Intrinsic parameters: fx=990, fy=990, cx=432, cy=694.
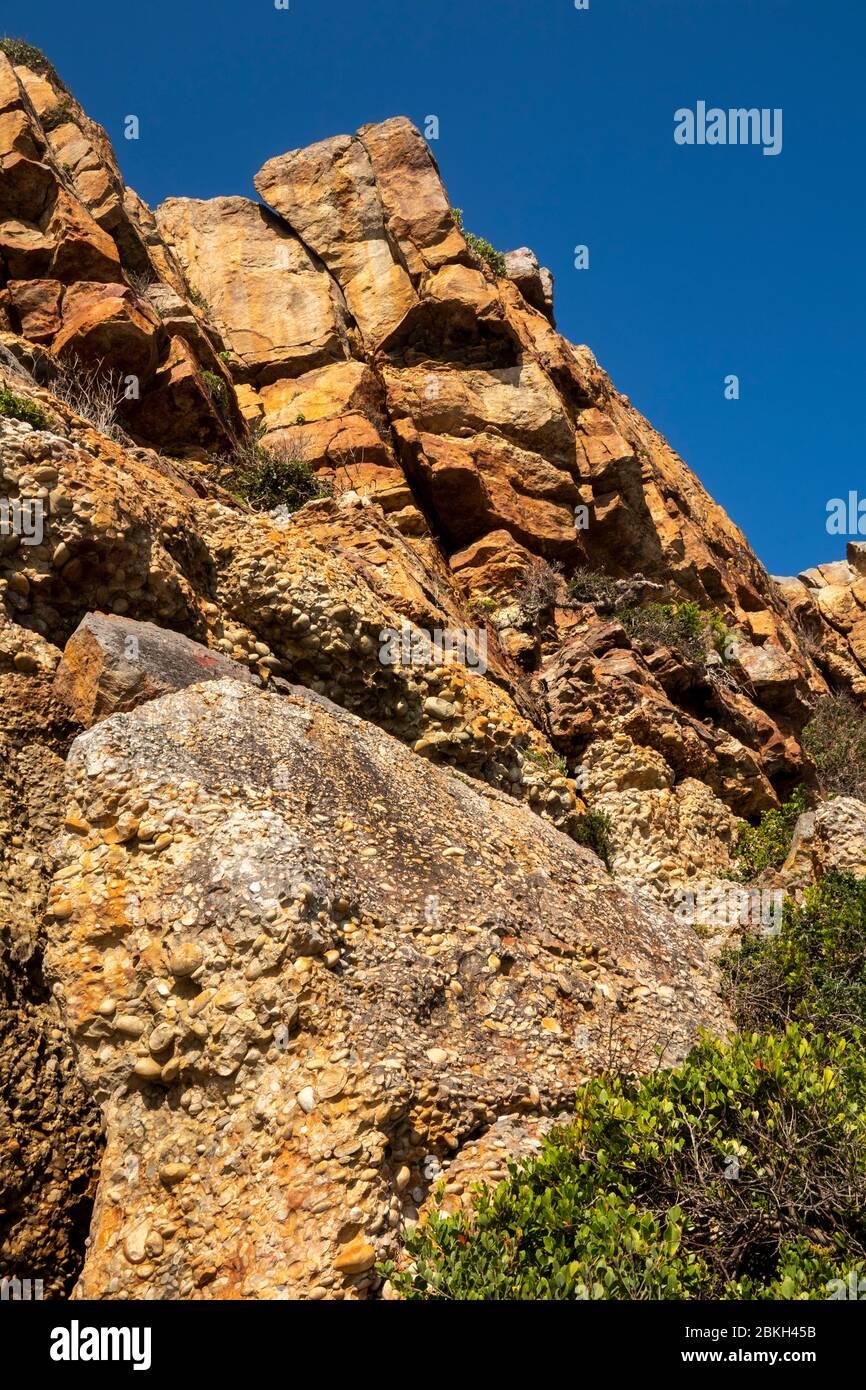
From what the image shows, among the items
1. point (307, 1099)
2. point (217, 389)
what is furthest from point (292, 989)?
point (217, 389)

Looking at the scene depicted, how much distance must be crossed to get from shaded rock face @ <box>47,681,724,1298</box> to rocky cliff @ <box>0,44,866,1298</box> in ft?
0.11

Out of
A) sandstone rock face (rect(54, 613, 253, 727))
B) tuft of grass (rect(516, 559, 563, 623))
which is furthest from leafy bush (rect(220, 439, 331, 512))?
sandstone rock face (rect(54, 613, 253, 727))

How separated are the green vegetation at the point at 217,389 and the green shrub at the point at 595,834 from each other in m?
10.7

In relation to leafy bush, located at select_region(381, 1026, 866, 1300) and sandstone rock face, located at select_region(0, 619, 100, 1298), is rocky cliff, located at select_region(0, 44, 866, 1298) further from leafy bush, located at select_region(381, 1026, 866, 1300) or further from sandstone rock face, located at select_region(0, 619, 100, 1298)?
leafy bush, located at select_region(381, 1026, 866, 1300)

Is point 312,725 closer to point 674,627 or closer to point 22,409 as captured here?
point 22,409

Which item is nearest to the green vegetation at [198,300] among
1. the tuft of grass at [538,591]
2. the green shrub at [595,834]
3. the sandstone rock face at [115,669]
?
the tuft of grass at [538,591]

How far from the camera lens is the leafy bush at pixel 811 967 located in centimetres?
1032

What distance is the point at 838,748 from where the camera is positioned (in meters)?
A: 23.0

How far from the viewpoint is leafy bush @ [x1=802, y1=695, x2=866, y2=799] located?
21266mm

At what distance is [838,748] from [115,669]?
18230 mm

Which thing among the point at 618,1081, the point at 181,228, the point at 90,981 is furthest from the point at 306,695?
the point at 181,228

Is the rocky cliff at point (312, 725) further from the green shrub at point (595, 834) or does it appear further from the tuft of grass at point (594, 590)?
the green shrub at point (595, 834)
